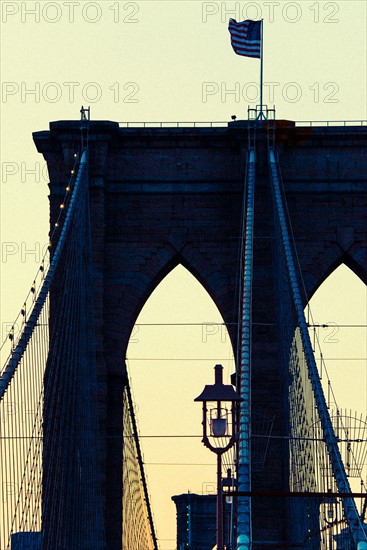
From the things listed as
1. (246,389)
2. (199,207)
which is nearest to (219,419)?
(246,389)

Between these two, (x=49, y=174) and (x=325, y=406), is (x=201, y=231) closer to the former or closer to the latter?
(x=49, y=174)

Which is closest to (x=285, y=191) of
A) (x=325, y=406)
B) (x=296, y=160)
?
(x=296, y=160)

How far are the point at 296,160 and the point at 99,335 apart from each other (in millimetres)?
5880

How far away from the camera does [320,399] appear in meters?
33.2

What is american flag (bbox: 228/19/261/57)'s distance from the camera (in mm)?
46438

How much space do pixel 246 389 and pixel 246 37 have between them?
54.7 ft

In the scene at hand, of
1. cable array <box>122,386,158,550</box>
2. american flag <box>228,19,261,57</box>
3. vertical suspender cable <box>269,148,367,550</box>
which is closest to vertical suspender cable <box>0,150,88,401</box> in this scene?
vertical suspender cable <box>269,148,367,550</box>

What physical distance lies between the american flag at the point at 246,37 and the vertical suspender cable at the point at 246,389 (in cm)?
283

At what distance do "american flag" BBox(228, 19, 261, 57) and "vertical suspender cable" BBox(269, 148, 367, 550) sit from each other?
9.31ft

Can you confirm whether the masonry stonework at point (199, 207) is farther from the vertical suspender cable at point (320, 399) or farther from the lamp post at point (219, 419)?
the lamp post at point (219, 419)

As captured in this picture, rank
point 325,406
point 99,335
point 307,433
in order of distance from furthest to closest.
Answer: point 99,335, point 307,433, point 325,406

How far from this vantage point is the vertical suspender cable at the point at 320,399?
24.4m

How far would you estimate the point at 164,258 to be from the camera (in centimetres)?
4556

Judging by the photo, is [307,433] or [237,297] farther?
[237,297]
